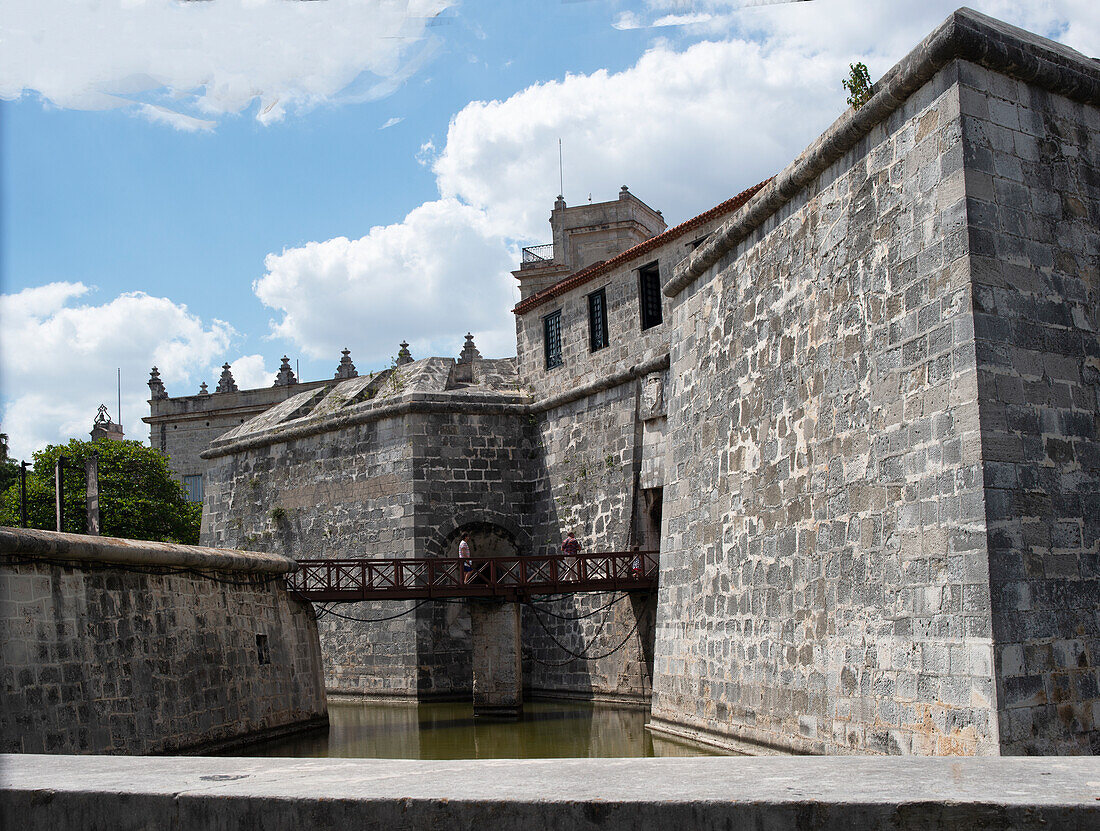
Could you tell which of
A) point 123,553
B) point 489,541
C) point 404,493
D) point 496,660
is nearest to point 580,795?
point 123,553

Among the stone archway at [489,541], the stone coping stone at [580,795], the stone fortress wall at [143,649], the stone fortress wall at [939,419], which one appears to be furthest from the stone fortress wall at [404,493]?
the stone coping stone at [580,795]

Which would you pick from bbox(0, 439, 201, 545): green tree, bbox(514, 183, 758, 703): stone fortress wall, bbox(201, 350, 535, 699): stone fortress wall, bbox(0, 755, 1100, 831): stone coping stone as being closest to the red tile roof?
bbox(514, 183, 758, 703): stone fortress wall

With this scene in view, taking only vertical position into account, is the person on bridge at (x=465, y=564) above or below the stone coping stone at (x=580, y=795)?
above

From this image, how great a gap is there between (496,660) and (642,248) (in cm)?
721

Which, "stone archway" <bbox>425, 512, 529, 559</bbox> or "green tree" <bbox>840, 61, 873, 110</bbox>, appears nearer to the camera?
"green tree" <bbox>840, 61, 873, 110</bbox>

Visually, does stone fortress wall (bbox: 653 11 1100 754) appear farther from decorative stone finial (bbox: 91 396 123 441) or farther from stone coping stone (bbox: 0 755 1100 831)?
decorative stone finial (bbox: 91 396 123 441)

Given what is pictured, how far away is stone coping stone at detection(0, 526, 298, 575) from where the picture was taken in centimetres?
986

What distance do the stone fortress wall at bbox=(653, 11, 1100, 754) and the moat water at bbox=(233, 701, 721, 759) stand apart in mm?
2353

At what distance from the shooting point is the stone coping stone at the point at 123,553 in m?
9.86

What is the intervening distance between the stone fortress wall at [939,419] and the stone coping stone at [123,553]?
6.61m

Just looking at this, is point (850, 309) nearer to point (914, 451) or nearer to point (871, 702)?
point (914, 451)

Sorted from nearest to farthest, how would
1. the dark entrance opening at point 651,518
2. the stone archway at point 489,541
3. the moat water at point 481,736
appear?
1. the moat water at point 481,736
2. the dark entrance opening at point 651,518
3. the stone archway at point 489,541

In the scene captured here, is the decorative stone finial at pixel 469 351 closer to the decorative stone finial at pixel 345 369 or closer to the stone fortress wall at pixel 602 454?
the decorative stone finial at pixel 345 369

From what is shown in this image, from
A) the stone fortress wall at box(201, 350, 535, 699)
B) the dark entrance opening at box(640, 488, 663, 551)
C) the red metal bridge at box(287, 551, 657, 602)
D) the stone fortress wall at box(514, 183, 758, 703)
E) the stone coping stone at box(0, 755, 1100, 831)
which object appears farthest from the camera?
the stone fortress wall at box(201, 350, 535, 699)
